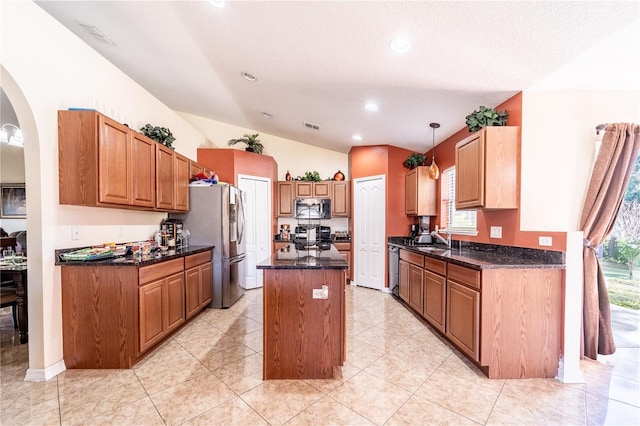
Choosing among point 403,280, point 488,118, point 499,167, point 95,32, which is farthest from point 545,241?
point 95,32

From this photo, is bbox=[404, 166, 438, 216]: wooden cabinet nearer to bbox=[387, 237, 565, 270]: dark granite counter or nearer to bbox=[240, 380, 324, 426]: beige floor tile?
bbox=[387, 237, 565, 270]: dark granite counter

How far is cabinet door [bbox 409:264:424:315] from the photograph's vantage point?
128 inches

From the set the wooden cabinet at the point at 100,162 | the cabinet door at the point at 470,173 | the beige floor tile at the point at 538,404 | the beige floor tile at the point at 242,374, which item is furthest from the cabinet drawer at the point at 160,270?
the cabinet door at the point at 470,173

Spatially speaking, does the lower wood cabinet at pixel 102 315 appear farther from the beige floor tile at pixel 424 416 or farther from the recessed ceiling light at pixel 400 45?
the recessed ceiling light at pixel 400 45

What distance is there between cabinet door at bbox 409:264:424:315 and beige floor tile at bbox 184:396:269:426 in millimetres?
2289

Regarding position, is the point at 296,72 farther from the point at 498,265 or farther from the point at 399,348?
the point at 399,348

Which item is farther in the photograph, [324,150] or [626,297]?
[324,150]

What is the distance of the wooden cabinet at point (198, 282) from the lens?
3.11 metres

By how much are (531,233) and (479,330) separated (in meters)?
1.10

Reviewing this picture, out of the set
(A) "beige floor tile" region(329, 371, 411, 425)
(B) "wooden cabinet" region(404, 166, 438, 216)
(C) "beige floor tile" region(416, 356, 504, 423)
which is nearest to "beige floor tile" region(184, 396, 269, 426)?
(A) "beige floor tile" region(329, 371, 411, 425)

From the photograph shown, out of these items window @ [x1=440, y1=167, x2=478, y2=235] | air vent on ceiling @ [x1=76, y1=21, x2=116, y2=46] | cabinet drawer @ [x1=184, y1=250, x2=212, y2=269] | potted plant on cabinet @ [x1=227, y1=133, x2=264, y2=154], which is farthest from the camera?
potted plant on cabinet @ [x1=227, y1=133, x2=264, y2=154]

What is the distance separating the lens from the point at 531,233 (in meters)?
2.49

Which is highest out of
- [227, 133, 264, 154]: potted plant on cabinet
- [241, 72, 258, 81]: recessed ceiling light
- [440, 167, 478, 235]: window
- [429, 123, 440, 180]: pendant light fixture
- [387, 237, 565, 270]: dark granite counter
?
[241, 72, 258, 81]: recessed ceiling light

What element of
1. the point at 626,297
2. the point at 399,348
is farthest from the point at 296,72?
the point at 626,297
